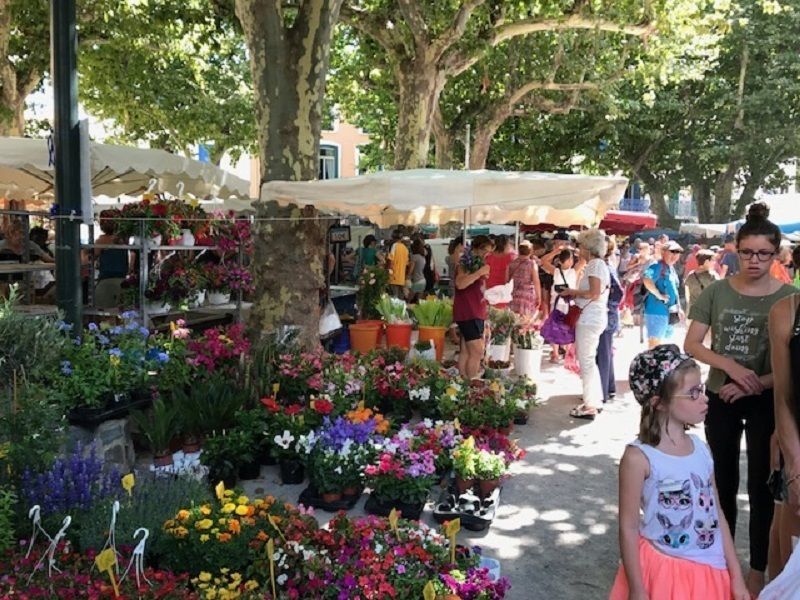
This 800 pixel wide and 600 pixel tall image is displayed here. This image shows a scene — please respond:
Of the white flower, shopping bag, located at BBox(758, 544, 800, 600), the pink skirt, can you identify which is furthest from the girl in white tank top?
the white flower

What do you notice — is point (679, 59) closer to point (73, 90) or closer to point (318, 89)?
point (318, 89)

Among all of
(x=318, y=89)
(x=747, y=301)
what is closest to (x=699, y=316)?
(x=747, y=301)

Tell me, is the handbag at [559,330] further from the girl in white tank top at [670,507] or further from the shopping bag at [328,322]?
the girl in white tank top at [670,507]

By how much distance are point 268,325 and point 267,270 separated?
55cm

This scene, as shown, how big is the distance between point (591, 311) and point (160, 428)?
403 cm

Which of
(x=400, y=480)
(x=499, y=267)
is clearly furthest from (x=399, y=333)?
(x=400, y=480)

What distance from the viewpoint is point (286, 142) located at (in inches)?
291

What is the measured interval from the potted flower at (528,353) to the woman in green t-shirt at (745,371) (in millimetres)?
4469

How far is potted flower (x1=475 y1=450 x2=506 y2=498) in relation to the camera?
4590 mm

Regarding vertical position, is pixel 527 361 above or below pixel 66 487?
below

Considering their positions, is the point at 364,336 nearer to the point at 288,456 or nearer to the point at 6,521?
the point at 288,456

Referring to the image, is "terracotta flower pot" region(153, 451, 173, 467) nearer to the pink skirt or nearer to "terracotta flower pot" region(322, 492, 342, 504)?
"terracotta flower pot" region(322, 492, 342, 504)

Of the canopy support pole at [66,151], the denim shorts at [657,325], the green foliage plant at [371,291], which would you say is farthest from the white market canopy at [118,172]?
the denim shorts at [657,325]

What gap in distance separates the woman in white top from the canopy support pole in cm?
441
